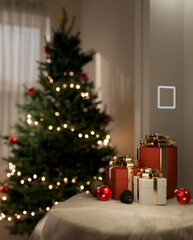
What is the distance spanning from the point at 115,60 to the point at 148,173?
6.13ft

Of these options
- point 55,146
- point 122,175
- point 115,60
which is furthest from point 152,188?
point 115,60

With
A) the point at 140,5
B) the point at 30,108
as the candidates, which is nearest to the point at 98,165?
the point at 30,108

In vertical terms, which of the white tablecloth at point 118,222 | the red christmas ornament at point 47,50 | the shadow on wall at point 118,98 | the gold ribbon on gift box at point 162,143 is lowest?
the white tablecloth at point 118,222

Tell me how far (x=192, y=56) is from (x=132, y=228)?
4.61 ft

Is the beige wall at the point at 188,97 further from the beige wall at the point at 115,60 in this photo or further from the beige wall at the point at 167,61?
the beige wall at the point at 115,60

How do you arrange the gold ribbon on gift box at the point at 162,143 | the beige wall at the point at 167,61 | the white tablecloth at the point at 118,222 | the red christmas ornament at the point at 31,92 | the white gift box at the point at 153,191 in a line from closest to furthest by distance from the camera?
1. the white tablecloth at the point at 118,222
2. the white gift box at the point at 153,191
3. the gold ribbon on gift box at the point at 162,143
4. the beige wall at the point at 167,61
5. the red christmas ornament at the point at 31,92

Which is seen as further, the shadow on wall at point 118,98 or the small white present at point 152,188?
the shadow on wall at point 118,98

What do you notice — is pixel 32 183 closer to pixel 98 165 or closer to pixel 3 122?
pixel 98 165

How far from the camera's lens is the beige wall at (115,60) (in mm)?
2811

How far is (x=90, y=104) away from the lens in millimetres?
2480

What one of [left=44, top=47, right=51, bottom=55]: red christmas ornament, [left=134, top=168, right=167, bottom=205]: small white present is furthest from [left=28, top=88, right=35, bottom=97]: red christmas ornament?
[left=134, top=168, right=167, bottom=205]: small white present

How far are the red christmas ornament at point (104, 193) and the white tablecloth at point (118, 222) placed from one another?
37 mm

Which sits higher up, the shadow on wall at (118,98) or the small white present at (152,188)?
the shadow on wall at (118,98)

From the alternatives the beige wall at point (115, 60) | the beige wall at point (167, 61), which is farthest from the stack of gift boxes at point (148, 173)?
the beige wall at point (115, 60)
